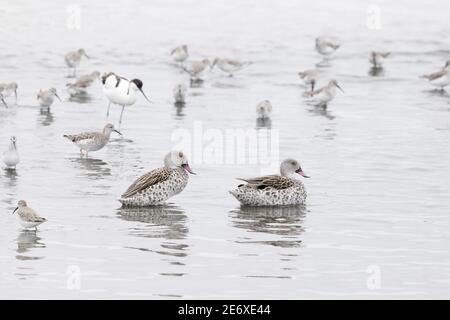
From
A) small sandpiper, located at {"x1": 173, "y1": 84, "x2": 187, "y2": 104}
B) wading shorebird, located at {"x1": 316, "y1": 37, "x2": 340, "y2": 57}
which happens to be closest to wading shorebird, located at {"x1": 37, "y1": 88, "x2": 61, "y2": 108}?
small sandpiper, located at {"x1": 173, "y1": 84, "x2": 187, "y2": 104}

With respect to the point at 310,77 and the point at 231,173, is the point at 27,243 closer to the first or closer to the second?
the point at 231,173

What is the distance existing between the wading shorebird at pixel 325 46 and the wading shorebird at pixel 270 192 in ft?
53.4

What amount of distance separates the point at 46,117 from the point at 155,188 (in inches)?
323

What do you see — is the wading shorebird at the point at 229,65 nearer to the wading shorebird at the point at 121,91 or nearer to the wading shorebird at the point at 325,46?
the wading shorebird at the point at 325,46

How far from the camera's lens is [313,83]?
28344 mm

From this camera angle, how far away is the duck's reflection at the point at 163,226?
14.3 m

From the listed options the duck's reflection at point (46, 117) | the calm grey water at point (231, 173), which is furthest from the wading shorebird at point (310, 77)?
the duck's reflection at point (46, 117)

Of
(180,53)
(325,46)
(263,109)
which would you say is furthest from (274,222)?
(325,46)

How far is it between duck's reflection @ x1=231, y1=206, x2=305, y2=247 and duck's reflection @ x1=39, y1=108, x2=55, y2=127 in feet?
25.5

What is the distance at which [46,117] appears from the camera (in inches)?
959

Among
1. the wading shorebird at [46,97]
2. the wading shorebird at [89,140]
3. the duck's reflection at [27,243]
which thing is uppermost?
the wading shorebird at [46,97]

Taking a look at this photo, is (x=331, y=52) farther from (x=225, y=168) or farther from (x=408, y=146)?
(x=225, y=168)

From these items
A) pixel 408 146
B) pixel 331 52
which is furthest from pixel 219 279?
pixel 331 52
